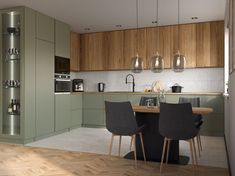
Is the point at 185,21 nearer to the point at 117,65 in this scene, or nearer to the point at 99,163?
the point at 117,65

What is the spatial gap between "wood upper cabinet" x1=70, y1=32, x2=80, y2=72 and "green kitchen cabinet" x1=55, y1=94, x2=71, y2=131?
1045mm

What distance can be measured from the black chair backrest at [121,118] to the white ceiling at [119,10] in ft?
6.65

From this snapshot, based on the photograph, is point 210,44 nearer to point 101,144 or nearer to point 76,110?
point 101,144

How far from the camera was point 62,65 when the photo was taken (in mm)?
6016

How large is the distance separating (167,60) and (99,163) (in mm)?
3467

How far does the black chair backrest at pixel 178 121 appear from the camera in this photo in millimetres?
3133

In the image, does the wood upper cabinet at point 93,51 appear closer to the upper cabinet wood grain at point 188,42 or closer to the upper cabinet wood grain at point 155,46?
the upper cabinet wood grain at point 155,46

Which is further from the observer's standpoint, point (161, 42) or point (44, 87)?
point (161, 42)

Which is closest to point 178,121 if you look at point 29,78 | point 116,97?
point 29,78

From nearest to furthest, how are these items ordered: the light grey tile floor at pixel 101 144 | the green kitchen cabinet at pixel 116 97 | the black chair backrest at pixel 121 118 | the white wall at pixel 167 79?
the black chair backrest at pixel 121 118
the light grey tile floor at pixel 101 144
the white wall at pixel 167 79
the green kitchen cabinet at pixel 116 97

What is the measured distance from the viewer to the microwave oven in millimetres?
5823

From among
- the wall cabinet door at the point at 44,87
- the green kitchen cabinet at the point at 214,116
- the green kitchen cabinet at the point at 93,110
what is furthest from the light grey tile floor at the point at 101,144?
the green kitchen cabinet at the point at 93,110

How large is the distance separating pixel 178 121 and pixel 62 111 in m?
3.49

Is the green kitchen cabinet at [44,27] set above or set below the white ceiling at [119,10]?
below
